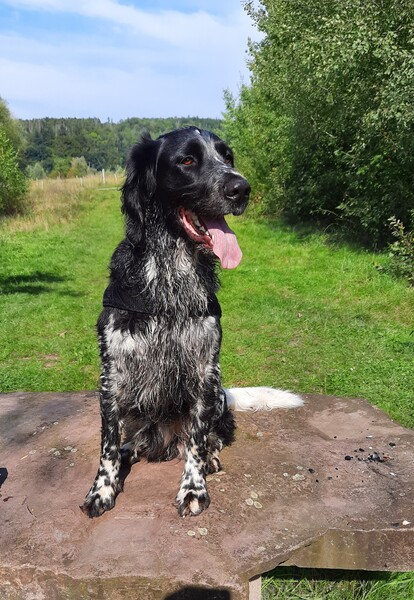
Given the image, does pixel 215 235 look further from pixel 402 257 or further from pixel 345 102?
pixel 345 102

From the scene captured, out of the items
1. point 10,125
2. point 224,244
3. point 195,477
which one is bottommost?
point 195,477

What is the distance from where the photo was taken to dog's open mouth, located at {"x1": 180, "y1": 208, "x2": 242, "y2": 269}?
9.34 ft

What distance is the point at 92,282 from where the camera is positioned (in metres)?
11.3

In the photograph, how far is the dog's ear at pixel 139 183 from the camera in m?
2.99

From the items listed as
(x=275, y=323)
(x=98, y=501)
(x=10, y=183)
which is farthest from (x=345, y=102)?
(x=10, y=183)

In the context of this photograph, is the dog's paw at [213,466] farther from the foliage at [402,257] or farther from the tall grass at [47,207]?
the tall grass at [47,207]

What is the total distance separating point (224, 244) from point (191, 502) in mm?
1419

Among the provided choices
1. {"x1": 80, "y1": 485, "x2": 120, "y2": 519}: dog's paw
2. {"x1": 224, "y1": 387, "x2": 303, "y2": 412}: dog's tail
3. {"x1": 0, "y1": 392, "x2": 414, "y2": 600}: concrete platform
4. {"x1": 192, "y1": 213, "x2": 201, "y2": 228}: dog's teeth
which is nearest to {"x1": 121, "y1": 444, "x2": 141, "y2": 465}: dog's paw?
{"x1": 0, "y1": 392, "x2": 414, "y2": 600}: concrete platform

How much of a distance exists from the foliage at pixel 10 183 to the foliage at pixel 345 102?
10598mm

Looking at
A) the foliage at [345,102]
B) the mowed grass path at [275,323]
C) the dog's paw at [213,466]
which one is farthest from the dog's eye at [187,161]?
the foliage at [345,102]

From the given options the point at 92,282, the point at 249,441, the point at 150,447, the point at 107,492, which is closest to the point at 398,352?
the point at 249,441

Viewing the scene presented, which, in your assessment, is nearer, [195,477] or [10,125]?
[195,477]

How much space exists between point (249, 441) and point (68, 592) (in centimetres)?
158

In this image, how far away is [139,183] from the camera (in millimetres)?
3021
